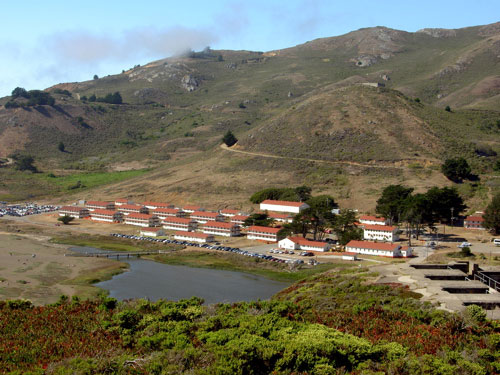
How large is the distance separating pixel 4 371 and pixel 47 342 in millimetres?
3864

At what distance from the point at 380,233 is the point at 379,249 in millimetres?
8574

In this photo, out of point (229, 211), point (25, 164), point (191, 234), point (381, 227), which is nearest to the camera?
point (381, 227)

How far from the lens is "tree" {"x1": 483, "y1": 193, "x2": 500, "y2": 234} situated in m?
72.2

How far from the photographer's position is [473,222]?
78188 millimetres

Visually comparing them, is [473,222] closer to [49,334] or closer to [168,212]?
[168,212]

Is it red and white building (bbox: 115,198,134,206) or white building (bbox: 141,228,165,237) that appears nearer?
white building (bbox: 141,228,165,237)

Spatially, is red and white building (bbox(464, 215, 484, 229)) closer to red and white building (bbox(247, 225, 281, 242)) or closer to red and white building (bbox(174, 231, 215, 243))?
red and white building (bbox(247, 225, 281, 242))

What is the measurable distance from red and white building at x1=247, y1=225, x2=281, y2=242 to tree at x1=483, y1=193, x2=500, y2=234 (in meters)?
29.6

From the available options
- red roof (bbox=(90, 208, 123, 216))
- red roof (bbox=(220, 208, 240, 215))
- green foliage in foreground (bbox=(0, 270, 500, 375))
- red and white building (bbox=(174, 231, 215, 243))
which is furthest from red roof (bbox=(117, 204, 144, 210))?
green foliage in foreground (bbox=(0, 270, 500, 375))

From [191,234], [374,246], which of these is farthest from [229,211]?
[374,246]

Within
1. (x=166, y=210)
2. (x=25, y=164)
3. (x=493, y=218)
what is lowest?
Answer: (x=166, y=210)

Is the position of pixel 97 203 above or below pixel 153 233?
above

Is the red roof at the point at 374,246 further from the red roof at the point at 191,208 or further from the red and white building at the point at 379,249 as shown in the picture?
the red roof at the point at 191,208

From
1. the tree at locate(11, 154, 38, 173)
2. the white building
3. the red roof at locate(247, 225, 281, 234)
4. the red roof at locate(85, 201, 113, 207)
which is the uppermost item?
the tree at locate(11, 154, 38, 173)
